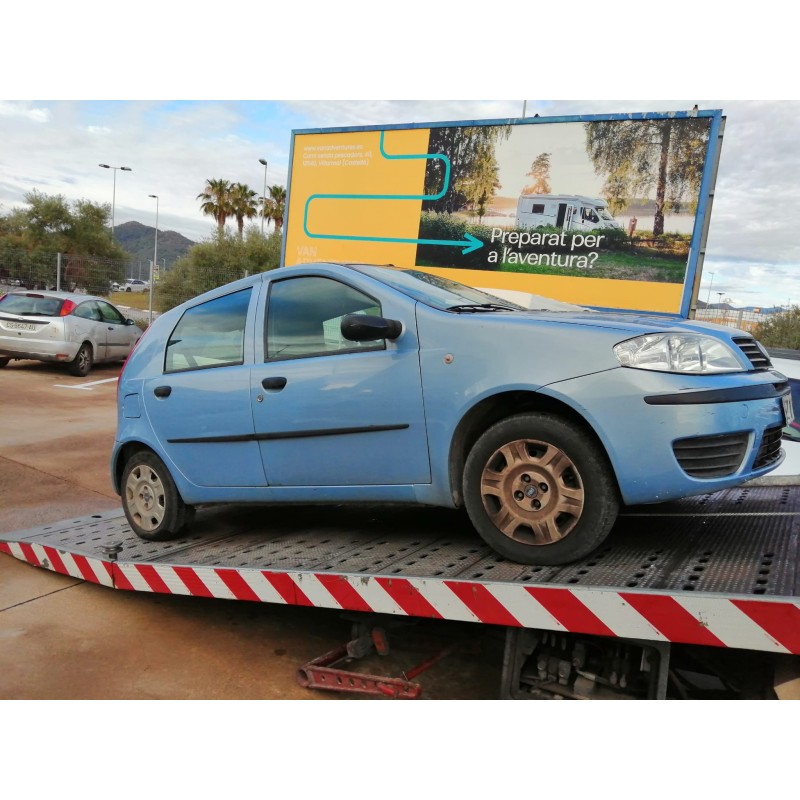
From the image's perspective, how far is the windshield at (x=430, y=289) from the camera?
3.47 meters

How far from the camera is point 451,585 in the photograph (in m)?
2.94

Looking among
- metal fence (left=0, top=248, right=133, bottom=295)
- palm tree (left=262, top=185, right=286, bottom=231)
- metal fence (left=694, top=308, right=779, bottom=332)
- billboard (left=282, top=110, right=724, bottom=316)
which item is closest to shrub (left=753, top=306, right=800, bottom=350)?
metal fence (left=694, top=308, right=779, bottom=332)

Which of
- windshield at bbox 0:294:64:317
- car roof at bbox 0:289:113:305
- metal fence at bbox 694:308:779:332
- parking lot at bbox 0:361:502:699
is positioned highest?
metal fence at bbox 694:308:779:332

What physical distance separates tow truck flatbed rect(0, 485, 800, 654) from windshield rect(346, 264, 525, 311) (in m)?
1.15

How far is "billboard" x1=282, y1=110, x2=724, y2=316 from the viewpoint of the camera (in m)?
7.29

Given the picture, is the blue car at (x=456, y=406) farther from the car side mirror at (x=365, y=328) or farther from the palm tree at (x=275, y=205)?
the palm tree at (x=275, y=205)

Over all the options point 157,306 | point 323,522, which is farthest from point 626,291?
point 157,306

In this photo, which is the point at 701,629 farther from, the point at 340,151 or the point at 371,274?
the point at 340,151

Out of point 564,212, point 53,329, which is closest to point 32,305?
point 53,329

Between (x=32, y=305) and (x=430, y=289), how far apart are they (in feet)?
38.3

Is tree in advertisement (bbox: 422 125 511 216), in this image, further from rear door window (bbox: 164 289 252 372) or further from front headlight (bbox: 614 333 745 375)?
front headlight (bbox: 614 333 745 375)

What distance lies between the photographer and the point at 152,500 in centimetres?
439

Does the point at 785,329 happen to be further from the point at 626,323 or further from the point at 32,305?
the point at 32,305
